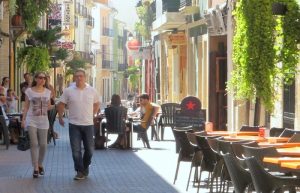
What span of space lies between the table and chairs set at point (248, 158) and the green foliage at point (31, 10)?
13.9 metres

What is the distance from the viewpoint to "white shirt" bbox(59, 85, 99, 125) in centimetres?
1764

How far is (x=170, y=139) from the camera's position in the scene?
30.6 meters

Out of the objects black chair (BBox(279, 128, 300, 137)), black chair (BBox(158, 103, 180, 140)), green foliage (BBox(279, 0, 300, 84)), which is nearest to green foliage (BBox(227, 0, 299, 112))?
green foliage (BBox(279, 0, 300, 84))

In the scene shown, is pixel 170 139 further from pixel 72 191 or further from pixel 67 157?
pixel 72 191

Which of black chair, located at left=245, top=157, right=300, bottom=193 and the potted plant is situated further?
the potted plant

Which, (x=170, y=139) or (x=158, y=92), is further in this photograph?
(x=158, y=92)

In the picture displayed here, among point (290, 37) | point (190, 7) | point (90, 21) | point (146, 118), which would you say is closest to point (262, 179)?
point (290, 37)

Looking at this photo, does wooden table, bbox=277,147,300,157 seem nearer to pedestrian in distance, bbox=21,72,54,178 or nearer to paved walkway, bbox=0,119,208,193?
paved walkway, bbox=0,119,208,193

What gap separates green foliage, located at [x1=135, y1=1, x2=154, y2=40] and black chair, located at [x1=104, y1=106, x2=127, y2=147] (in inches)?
1262

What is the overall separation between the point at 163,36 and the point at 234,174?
41405 millimetres

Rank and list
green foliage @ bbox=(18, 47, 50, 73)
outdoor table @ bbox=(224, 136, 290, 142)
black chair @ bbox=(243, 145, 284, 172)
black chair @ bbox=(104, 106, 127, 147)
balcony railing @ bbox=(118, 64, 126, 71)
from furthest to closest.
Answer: balcony railing @ bbox=(118, 64, 126, 71) → green foliage @ bbox=(18, 47, 50, 73) → black chair @ bbox=(104, 106, 127, 147) → outdoor table @ bbox=(224, 136, 290, 142) → black chair @ bbox=(243, 145, 284, 172)

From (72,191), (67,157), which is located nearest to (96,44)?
(67,157)

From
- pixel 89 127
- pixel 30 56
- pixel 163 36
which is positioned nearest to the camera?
pixel 89 127

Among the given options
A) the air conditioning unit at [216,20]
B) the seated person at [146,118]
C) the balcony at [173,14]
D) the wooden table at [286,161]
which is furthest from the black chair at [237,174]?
the balcony at [173,14]
